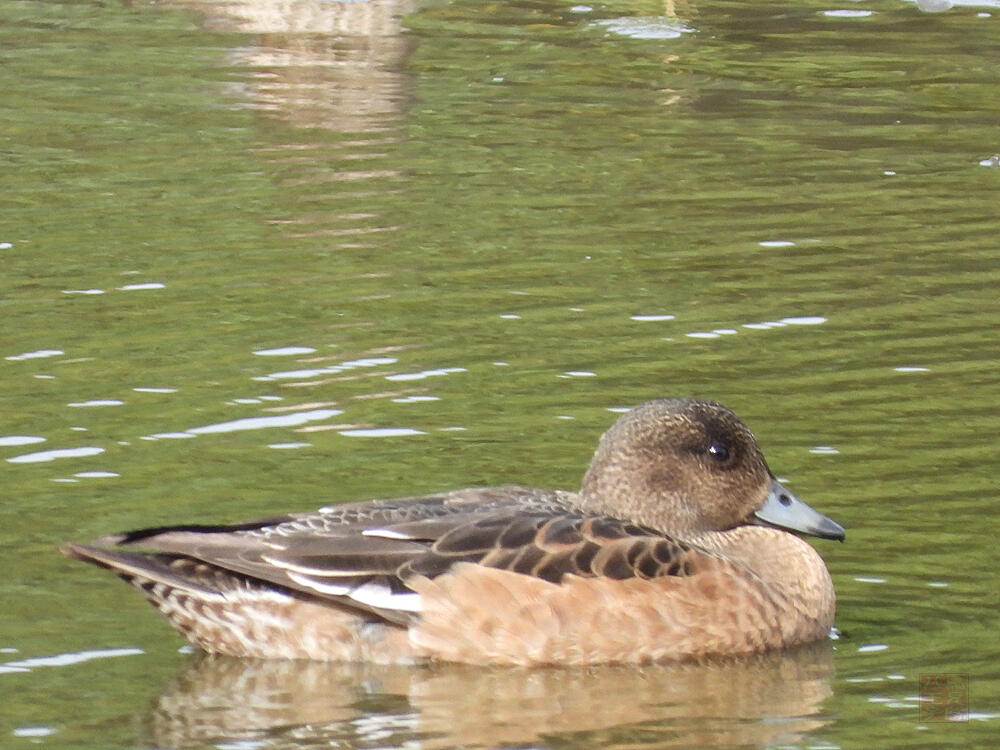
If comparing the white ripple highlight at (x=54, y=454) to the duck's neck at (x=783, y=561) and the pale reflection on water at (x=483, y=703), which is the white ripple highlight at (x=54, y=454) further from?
the duck's neck at (x=783, y=561)

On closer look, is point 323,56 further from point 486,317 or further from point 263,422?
point 263,422

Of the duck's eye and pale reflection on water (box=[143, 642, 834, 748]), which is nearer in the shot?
pale reflection on water (box=[143, 642, 834, 748])

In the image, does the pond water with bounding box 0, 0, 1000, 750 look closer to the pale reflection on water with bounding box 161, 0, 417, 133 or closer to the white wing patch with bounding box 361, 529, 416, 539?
the pale reflection on water with bounding box 161, 0, 417, 133

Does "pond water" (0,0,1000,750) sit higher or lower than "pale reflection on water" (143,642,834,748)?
higher

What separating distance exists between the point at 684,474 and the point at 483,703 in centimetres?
145

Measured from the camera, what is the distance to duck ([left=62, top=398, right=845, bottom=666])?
785 cm

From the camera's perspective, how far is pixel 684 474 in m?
8.57

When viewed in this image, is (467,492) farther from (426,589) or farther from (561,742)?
(561,742)

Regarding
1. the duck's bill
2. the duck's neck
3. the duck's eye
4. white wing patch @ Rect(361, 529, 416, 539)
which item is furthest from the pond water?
the duck's eye

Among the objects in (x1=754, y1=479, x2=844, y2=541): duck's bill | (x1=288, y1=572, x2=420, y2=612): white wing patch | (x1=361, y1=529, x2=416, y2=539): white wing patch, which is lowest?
(x1=288, y1=572, x2=420, y2=612): white wing patch

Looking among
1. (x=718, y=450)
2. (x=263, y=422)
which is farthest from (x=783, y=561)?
(x=263, y=422)

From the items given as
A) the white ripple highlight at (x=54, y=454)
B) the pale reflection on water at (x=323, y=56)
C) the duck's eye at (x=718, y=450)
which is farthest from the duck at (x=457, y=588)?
the pale reflection on water at (x=323, y=56)

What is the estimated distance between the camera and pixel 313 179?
583 inches

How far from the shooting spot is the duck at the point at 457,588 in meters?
7.85
